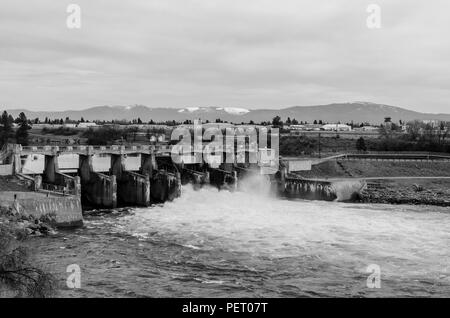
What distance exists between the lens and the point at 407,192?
75.6 m

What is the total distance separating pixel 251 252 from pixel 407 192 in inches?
1621

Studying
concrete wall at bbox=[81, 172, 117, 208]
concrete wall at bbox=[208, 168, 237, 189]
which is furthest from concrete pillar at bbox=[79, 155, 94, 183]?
concrete wall at bbox=[208, 168, 237, 189]

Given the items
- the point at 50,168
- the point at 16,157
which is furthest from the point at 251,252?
the point at 50,168

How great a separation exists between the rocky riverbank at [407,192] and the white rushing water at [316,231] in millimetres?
4726

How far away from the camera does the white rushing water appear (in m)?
38.3

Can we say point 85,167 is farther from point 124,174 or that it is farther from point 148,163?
point 148,163

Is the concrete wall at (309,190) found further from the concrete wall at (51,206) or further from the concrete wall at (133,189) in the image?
the concrete wall at (51,206)

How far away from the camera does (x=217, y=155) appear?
7925cm

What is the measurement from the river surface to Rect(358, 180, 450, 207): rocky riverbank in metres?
10.9

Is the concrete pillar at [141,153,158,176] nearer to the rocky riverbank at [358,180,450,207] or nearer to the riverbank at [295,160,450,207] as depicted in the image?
the riverbank at [295,160,450,207]

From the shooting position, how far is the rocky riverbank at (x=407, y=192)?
7231 cm

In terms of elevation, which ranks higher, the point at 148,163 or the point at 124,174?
the point at 148,163

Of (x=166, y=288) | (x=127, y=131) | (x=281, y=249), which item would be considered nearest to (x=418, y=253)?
(x=281, y=249)

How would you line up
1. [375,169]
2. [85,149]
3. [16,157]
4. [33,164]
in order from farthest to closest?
[375,169], [85,149], [33,164], [16,157]
